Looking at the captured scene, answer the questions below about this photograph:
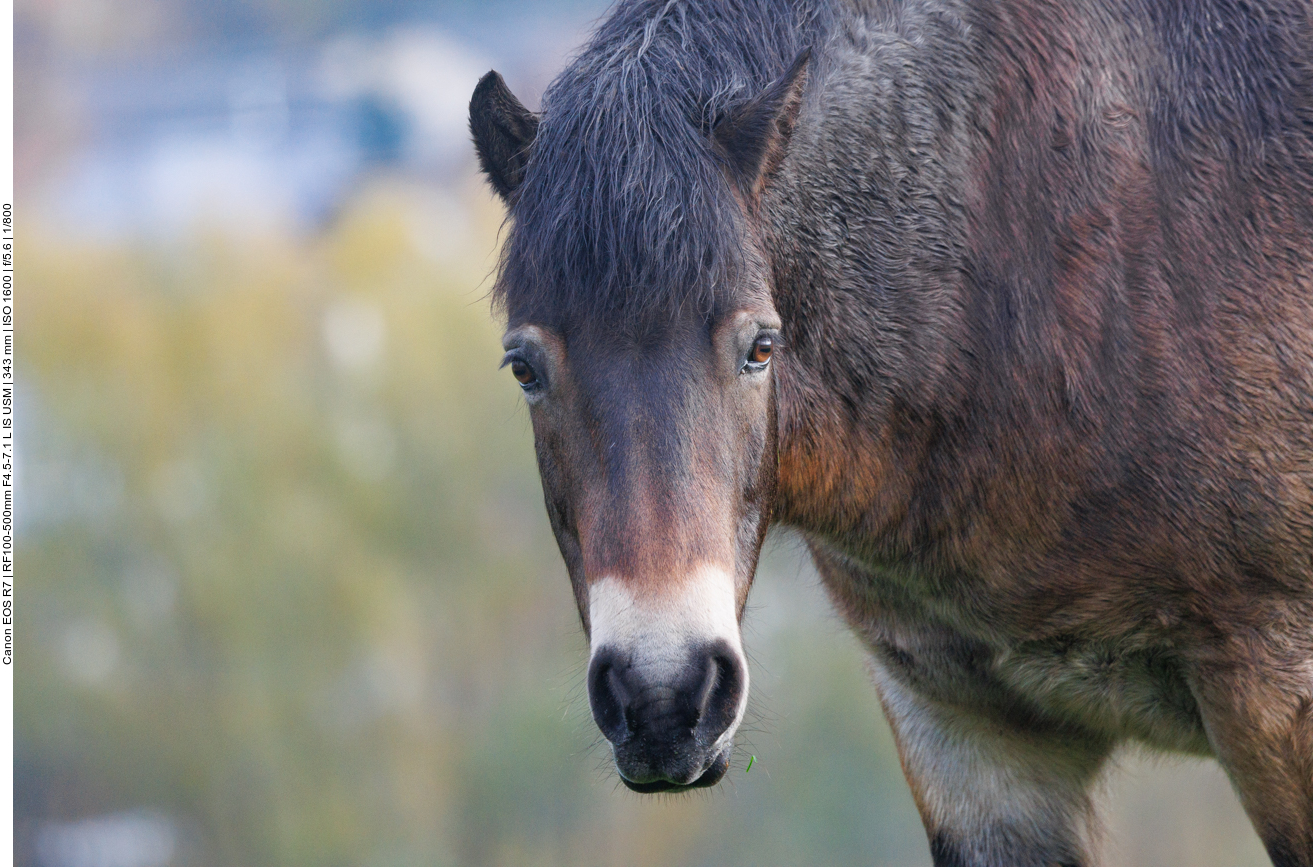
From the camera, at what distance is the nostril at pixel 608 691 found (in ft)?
6.91

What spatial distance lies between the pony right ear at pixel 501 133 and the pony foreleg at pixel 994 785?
6.06 ft

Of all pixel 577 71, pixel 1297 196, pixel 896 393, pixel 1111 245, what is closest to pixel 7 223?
pixel 577 71

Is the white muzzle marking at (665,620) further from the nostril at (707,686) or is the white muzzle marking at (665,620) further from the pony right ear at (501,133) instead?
the pony right ear at (501,133)

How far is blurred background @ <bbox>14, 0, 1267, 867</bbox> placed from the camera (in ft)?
57.7

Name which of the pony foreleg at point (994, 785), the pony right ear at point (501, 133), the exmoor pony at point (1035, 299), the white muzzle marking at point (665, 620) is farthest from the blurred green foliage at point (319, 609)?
the white muzzle marking at point (665, 620)

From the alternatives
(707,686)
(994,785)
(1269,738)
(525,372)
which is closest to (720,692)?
(707,686)

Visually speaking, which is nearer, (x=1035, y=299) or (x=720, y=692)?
(x=720, y=692)

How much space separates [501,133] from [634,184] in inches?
17.5

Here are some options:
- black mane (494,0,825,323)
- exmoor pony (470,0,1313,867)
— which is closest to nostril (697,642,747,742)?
exmoor pony (470,0,1313,867)

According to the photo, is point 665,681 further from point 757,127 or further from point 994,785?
point 994,785

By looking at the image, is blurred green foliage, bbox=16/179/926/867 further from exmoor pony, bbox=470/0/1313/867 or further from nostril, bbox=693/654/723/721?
nostril, bbox=693/654/723/721

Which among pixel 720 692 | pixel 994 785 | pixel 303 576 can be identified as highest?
pixel 720 692

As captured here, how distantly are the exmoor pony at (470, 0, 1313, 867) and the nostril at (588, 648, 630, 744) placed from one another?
474 mm

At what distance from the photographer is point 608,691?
6.97 feet
